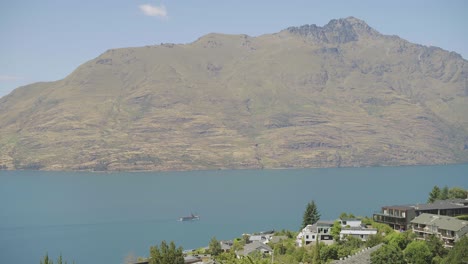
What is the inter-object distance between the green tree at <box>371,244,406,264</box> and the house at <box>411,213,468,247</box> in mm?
10272

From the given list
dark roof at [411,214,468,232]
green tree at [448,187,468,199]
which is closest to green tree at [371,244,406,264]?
dark roof at [411,214,468,232]

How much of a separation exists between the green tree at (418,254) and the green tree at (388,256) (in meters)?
1.39

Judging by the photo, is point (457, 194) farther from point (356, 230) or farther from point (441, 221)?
point (356, 230)

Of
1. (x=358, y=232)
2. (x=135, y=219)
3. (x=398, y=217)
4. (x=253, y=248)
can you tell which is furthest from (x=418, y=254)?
(x=135, y=219)

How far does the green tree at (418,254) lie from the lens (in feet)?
176

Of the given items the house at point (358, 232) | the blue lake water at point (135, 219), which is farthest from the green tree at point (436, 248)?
the blue lake water at point (135, 219)

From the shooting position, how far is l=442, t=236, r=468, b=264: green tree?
50312mm

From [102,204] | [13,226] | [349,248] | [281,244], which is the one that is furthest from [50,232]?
[349,248]

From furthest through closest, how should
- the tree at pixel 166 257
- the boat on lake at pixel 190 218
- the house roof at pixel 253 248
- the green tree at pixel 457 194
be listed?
the boat on lake at pixel 190 218
the green tree at pixel 457 194
the house roof at pixel 253 248
the tree at pixel 166 257

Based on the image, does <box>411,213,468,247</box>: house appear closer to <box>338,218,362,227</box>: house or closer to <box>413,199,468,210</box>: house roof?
<box>413,199,468,210</box>: house roof

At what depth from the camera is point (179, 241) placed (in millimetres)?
123000

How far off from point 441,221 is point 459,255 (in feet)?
44.4

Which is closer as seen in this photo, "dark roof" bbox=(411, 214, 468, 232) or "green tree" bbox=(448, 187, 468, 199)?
"dark roof" bbox=(411, 214, 468, 232)

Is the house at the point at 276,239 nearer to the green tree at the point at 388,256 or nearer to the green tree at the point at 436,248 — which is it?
the green tree at the point at 436,248
